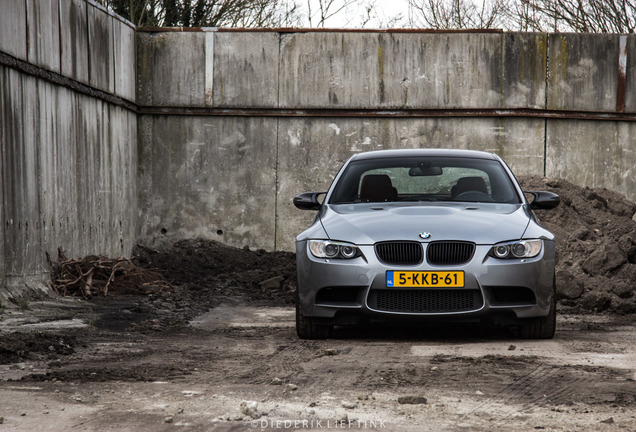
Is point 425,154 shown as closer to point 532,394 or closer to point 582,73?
point 532,394

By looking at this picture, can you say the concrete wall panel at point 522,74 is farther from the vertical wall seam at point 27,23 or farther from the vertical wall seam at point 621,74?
the vertical wall seam at point 27,23

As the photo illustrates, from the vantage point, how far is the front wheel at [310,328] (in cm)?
761

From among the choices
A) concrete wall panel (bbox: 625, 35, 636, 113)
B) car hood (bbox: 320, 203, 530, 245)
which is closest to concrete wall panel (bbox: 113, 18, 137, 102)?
car hood (bbox: 320, 203, 530, 245)

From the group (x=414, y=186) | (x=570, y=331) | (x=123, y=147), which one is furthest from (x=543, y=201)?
(x=123, y=147)

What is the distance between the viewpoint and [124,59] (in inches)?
615

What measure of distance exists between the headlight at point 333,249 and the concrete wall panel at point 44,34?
17.1 feet

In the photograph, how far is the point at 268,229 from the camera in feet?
54.9

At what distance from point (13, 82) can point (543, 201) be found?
5863mm

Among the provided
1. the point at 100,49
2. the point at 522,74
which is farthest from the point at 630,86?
the point at 100,49

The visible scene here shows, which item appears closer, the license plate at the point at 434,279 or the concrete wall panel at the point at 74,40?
the license plate at the point at 434,279

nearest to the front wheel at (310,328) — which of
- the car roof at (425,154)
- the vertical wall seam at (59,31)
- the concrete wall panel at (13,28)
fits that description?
the car roof at (425,154)

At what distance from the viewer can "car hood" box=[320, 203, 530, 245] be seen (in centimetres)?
732

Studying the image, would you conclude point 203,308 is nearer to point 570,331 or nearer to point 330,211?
point 330,211

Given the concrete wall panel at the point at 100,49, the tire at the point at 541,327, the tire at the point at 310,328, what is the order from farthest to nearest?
the concrete wall panel at the point at 100,49 < the tire at the point at 310,328 < the tire at the point at 541,327
